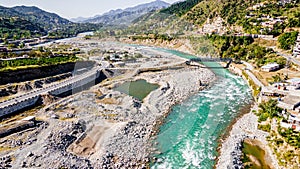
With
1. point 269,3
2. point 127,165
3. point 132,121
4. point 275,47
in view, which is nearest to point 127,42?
point 269,3

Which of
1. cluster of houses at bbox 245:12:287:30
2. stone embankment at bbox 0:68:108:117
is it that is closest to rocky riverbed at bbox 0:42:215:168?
stone embankment at bbox 0:68:108:117

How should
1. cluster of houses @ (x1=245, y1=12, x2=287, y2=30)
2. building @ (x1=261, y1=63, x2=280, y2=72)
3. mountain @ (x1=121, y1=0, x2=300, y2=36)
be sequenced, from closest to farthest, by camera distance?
1. building @ (x1=261, y1=63, x2=280, y2=72)
2. cluster of houses @ (x1=245, y1=12, x2=287, y2=30)
3. mountain @ (x1=121, y1=0, x2=300, y2=36)

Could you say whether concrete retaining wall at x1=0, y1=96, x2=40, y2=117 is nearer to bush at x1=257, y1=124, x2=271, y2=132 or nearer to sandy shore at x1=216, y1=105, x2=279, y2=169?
sandy shore at x1=216, y1=105, x2=279, y2=169

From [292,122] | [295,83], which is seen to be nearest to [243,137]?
[292,122]

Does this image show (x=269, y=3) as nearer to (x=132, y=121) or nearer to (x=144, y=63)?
(x=144, y=63)

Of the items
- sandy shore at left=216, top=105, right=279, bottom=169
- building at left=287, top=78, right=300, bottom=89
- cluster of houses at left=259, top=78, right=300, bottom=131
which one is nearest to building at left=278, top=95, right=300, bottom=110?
cluster of houses at left=259, top=78, right=300, bottom=131

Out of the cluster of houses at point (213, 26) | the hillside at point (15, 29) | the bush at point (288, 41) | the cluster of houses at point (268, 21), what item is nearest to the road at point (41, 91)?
the bush at point (288, 41)

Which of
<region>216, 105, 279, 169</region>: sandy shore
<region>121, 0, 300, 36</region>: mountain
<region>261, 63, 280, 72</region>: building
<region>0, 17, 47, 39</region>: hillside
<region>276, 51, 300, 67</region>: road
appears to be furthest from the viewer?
<region>0, 17, 47, 39</region>: hillside

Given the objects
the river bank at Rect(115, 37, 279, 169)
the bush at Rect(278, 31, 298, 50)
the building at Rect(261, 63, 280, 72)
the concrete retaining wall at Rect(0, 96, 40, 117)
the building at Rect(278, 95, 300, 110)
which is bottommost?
the river bank at Rect(115, 37, 279, 169)

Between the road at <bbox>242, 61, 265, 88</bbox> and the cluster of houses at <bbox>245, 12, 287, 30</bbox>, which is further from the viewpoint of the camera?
the cluster of houses at <bbox>245, 12, 287, 30</bbox>

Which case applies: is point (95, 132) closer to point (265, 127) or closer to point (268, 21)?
point (265, 127)

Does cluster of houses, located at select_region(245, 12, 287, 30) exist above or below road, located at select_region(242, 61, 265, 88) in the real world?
above
